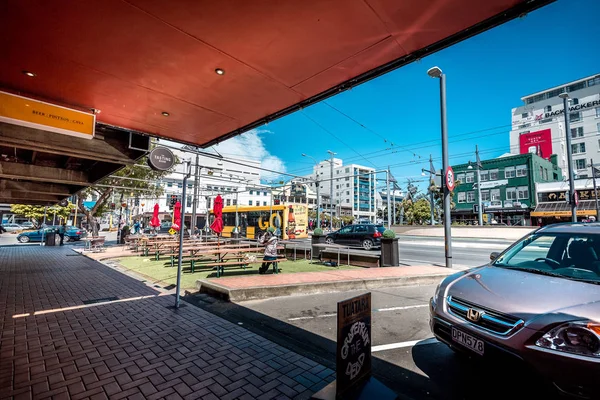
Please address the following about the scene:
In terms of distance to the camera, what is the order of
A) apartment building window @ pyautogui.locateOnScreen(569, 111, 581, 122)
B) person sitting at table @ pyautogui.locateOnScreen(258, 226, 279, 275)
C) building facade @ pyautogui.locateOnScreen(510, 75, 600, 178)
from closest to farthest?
person sitting at table @ pyautogui.locateOnScreen(258, 226, 279, 275)
building facade @ pyautogui.locateOnScreen(510, 75, 600, 178)
apartment building window @ pyautogui.locateOnScreen(569, 111, 581, 122)

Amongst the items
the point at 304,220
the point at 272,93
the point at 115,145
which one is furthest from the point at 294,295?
the point at 304,220

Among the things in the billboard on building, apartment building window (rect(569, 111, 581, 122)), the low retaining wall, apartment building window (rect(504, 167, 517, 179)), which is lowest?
the low retaining wall

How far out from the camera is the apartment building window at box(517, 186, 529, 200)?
132 ft

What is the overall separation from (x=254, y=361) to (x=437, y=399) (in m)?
2.07

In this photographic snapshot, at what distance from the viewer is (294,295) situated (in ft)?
22.0

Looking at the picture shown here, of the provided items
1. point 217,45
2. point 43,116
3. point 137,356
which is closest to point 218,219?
point 43,116

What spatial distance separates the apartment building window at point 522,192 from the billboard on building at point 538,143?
910 centimetres

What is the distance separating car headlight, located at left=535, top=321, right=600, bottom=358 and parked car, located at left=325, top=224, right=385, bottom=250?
15297 mm

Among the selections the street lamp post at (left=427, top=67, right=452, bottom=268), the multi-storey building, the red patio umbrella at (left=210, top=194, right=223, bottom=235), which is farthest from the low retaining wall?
the multi-storey building

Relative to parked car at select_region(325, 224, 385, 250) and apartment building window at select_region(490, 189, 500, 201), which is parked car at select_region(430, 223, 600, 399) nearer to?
parked car at select_region(325, 224, 385, 250)

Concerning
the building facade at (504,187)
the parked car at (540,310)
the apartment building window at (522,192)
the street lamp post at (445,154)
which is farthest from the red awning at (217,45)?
the apartment building window at (522,192)

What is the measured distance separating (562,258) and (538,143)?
2307 inches

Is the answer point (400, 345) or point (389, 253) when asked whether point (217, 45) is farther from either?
point (389, 253)

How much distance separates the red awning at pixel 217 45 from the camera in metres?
2.74
